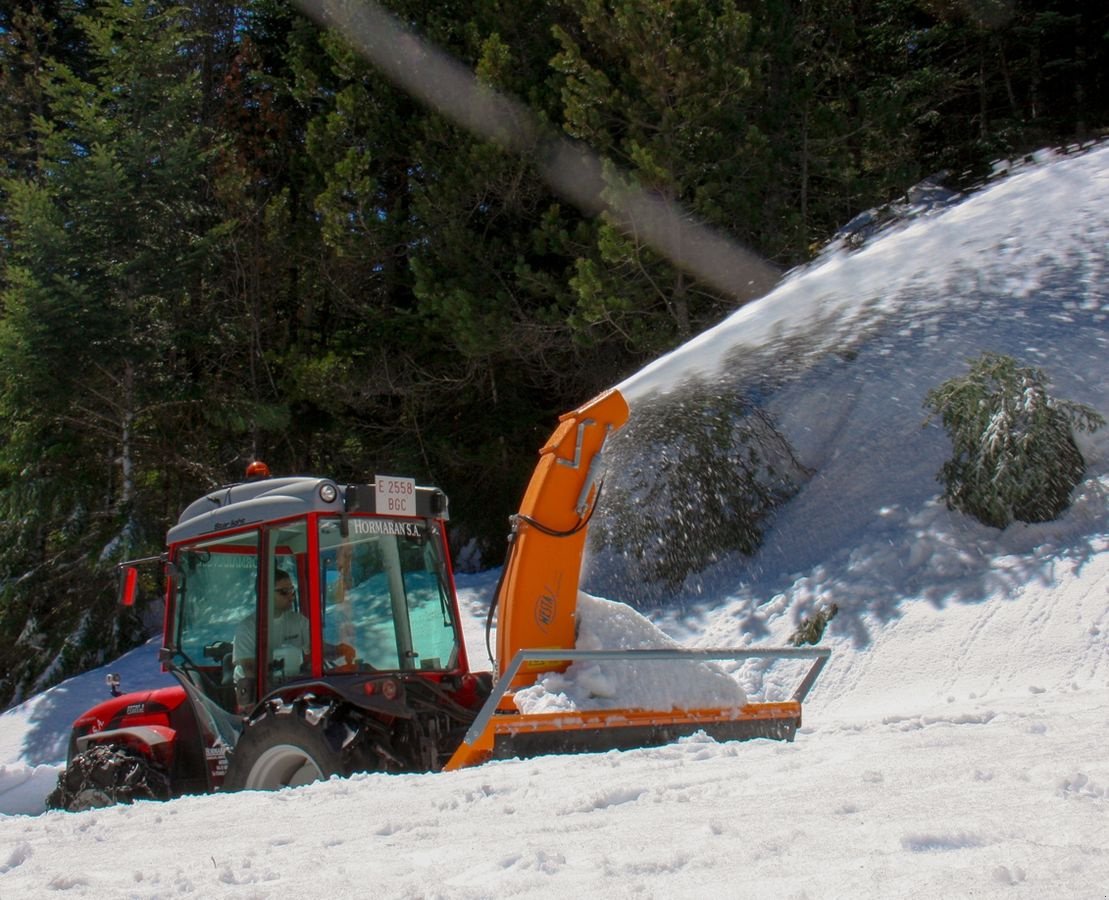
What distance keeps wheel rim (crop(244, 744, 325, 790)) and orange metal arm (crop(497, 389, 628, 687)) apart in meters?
0.98

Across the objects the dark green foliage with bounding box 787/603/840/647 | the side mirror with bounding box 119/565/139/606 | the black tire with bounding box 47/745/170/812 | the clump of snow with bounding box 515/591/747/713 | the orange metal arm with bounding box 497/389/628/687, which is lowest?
the dark green foliage with bounding box 787/603/840/647

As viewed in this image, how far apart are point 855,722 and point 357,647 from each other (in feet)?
8.82

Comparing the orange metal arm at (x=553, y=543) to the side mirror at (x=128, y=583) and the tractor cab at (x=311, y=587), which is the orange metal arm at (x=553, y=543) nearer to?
the tractor cab at (x=311, y=587)

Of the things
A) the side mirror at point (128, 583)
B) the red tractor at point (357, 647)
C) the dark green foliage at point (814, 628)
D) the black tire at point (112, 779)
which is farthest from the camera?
the dark green foliage at point (814, 628)

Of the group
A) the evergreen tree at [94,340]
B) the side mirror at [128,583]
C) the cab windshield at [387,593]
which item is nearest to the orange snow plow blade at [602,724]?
the cab windshield at [387,593]

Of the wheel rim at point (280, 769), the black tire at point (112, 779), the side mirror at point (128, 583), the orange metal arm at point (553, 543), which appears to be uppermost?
the orange metal arm at point (553, 543)

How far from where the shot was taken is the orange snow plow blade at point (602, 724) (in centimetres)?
463

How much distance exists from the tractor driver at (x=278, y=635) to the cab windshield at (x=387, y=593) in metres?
0.17

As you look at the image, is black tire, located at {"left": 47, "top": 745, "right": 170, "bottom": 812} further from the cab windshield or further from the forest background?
the forest background

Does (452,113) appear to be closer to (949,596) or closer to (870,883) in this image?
(949,596)

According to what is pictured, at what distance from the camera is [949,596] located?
8859 mm

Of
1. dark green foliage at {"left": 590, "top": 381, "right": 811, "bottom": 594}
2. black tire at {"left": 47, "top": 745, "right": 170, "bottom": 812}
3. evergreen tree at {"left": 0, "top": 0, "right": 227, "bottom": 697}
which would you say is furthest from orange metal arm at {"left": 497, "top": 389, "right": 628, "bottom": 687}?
evergreen tree at {"left": 0, "top": 0, "right": 227, "bottom": 697}

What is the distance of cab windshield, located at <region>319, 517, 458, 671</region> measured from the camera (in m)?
5.38

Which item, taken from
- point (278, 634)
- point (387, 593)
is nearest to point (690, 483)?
point (387, 593)
